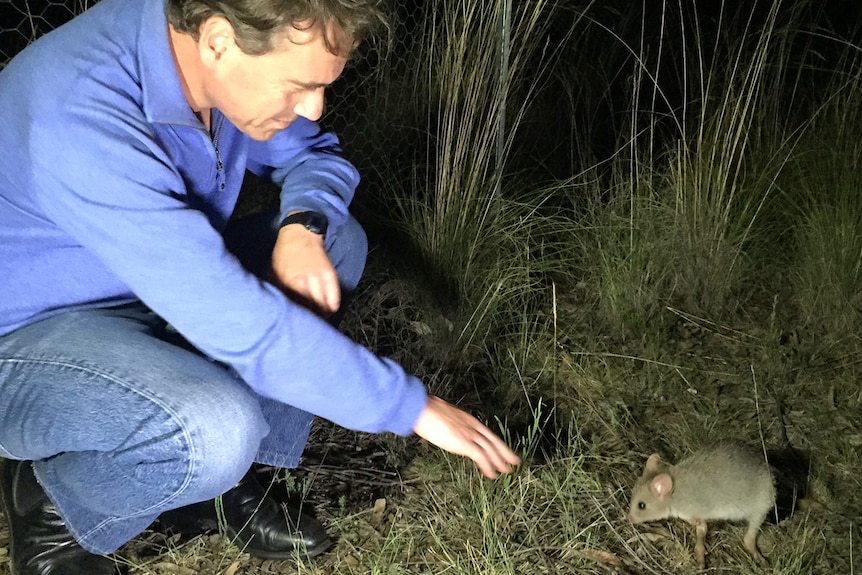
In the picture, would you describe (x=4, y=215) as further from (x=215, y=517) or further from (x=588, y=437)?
(x=588, y=437)

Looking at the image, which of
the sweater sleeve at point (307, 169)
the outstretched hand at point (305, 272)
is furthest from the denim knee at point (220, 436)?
the sweater sleeve at point (307, 169)

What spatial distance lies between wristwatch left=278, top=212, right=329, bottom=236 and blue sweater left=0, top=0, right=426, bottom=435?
0.31m

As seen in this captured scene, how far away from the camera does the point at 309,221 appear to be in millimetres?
1705

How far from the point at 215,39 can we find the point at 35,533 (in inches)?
41.4

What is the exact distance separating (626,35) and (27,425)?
381 cm

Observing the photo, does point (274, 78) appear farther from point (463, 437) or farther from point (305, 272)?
point (463, 437)

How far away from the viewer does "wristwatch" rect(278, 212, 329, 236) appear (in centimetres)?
170

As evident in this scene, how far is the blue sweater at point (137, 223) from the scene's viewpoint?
1235 mm

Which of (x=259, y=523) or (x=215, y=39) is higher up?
(x=215, y=39)

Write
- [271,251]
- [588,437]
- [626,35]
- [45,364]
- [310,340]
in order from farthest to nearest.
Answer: [626,35] < [588,437] < [271,251] < [45,364] < [310,340]

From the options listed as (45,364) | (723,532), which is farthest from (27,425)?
(723,532)

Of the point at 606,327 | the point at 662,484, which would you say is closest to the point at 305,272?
the point at 662,484

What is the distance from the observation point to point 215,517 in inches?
74.7

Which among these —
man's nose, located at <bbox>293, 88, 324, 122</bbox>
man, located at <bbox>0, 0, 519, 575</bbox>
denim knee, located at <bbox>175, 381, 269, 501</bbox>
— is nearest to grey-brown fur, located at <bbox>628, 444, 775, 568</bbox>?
man, located at <bbox>0, 0, 519, 575</bbox>
